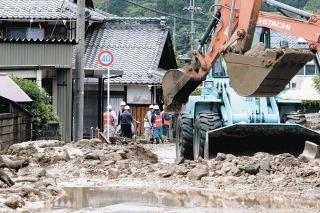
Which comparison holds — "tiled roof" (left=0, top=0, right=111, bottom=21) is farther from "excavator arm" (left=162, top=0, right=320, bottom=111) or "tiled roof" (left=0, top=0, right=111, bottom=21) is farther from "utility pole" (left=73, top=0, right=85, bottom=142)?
"excavator arm" (left=162, top=0, right=320, bottom=111)

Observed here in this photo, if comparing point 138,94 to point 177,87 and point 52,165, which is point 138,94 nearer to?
point 177,87

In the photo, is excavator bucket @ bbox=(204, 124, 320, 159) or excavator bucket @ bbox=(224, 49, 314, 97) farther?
excavator bucket @ bbox=(204, 124, 320, 159)

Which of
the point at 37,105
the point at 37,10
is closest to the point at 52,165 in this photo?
the point at 37,105

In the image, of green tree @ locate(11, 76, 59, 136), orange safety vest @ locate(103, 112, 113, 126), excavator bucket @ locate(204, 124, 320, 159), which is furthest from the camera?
orange safety vest @ locate(103, 112, 113, 126)

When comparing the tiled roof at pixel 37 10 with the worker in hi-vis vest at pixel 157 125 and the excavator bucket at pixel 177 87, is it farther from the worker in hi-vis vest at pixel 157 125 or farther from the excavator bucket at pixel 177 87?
the excavator bucket at pixel 177 87

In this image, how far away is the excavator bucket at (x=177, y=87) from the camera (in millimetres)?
18219

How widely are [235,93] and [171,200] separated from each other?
5603 millimetres

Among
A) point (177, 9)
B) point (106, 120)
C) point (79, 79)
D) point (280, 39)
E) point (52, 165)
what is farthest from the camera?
point (177, 9)

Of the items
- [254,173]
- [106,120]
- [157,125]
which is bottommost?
[254,173]

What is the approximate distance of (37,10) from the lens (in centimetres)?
3900

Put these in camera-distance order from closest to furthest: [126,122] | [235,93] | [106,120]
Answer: [235,93], [106,120], [126,122]

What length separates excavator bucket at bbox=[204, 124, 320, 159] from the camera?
1812 cm

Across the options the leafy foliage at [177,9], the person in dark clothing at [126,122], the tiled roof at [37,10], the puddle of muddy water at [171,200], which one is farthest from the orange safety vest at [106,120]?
the leafy foliage at [177,9]

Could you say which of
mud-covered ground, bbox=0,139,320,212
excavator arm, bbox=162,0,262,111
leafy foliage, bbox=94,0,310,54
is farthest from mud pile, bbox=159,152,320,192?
leafy foliage, bbox=94,0,310,54
